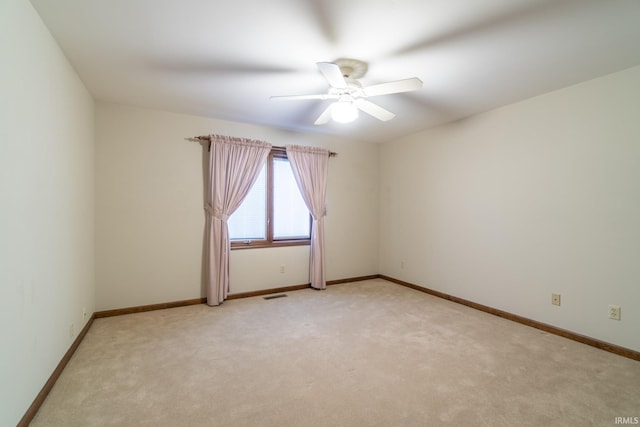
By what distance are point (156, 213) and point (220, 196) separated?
772 mm

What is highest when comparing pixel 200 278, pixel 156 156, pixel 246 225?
pixel 156 156

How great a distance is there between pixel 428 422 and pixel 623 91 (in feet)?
10.1

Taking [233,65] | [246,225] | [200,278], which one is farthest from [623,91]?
[200,278]

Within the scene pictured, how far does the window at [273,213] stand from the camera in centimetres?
408

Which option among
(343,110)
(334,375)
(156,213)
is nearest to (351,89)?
(343,110)

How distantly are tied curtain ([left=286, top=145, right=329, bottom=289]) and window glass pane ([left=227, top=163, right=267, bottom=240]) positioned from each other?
1.79 feet

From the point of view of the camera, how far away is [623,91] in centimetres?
247

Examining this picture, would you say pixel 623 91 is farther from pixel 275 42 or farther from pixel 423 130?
pixel 275 42

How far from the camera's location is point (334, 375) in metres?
2.12

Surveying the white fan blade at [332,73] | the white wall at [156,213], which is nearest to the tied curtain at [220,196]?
the white wall at [156,213]

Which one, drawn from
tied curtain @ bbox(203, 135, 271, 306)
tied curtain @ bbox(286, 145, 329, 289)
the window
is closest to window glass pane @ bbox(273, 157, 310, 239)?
the window

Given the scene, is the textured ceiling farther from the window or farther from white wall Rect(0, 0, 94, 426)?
the window

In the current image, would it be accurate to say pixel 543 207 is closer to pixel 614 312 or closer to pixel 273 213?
pixel 614 312

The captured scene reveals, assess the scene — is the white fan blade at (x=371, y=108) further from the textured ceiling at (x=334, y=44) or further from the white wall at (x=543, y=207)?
the white wall at (x=543, y=207)
